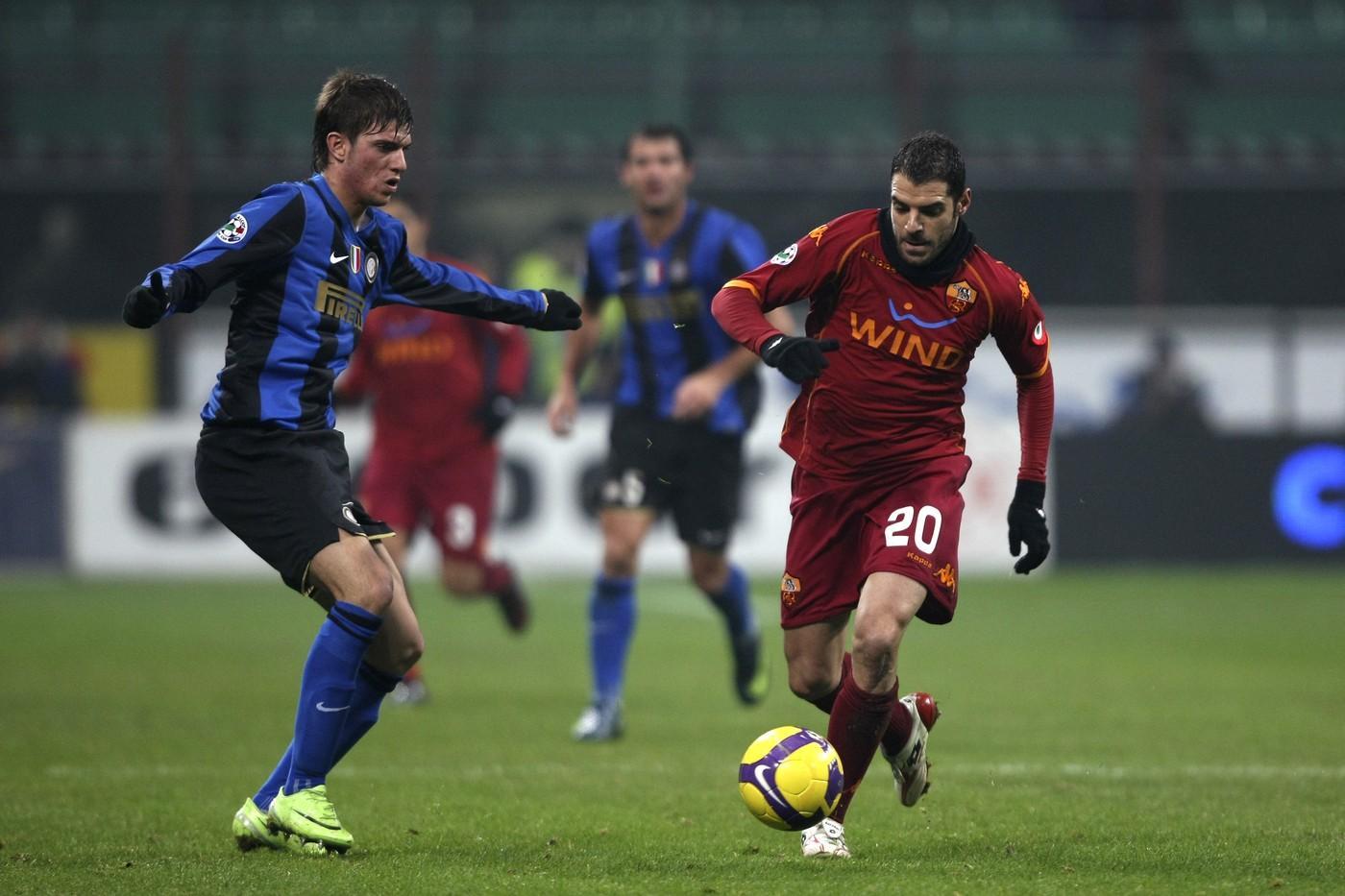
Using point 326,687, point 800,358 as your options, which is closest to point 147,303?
point 326,687

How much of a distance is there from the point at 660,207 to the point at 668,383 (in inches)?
30.7

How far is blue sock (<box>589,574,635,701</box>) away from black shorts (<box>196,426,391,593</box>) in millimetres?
3078

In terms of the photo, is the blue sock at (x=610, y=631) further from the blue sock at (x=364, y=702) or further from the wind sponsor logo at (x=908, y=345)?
the wind sponsor logo at (x=908, y=345)

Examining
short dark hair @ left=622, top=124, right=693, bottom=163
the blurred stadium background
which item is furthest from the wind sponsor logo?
the blurred stadium background

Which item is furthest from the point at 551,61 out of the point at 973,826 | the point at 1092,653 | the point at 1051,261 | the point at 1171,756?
the point at 973,826

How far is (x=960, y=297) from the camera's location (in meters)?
5.77

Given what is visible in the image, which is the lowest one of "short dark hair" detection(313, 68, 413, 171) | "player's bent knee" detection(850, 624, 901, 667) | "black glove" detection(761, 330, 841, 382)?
"player's bent knee" detection(850, 624, 901, 667)

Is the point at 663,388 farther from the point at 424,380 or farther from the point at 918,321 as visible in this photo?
the point at 918,321

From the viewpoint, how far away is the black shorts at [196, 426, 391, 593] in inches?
216

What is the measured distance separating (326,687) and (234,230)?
1275 mm

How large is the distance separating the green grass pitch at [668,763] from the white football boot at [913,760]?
14 centimetres

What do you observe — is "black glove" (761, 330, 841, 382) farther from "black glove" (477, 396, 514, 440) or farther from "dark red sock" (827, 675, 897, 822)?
"black glove" (477, 396, 514, 440)

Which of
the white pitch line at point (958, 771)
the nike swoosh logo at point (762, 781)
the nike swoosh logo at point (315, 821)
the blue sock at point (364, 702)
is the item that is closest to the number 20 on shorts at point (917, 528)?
the nike swoosh logo at point (762, 781)

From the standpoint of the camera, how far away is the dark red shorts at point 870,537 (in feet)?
18.5
